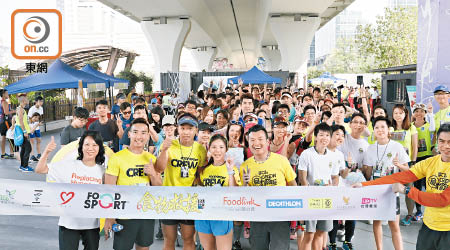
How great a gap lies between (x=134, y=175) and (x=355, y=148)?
2780 mm

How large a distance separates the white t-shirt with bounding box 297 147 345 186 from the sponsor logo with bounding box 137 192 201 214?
1.20 m

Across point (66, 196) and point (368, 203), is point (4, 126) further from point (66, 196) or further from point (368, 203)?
point (368, 203)

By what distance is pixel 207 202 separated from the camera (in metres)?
4.25

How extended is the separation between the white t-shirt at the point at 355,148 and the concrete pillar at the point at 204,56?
2344 inches

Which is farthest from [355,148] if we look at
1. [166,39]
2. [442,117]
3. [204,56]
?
[204,56]

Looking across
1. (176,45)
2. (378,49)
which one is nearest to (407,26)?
(378,49)

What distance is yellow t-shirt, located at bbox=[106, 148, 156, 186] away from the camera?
4160mm

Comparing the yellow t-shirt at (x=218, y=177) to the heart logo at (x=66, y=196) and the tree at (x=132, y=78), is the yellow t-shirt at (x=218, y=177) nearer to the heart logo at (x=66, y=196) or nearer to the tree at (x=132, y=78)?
the heart logo at (x=66, y=196)

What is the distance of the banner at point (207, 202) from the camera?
4180mm

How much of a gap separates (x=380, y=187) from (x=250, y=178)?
1.26 meters

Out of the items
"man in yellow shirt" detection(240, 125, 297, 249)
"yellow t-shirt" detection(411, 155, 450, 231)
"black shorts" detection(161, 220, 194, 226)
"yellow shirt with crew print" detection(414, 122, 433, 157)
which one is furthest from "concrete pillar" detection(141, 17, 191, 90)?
"yellow t-shirt" detection(411, 155, 450, 231)

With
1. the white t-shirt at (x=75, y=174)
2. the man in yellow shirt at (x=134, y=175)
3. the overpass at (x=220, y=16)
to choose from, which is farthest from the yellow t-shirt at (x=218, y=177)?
the overpass at (x=220, y=16)

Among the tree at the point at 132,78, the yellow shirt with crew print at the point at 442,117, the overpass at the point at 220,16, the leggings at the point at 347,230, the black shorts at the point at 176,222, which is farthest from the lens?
the tree at the point at 132,78

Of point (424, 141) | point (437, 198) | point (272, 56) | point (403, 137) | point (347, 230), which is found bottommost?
point (347, 230)
